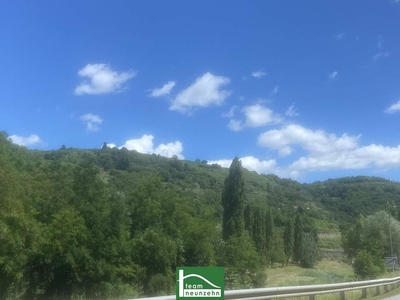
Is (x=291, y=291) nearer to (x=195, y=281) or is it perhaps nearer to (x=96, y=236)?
(x=195, y=281)

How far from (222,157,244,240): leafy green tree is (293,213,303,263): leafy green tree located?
46.0 m

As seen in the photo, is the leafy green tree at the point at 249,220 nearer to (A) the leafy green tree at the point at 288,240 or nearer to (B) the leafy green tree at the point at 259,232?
(B) the leafy green tree at the point at 259,232

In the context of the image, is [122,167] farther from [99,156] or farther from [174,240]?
[174,240]

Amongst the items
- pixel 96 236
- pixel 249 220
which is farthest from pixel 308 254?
pixel 96 236

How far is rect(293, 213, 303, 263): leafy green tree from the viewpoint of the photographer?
110 metres

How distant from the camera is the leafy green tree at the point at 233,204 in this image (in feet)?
210

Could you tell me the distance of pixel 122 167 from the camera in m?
166

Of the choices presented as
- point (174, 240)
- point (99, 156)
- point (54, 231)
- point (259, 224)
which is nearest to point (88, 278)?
point (54, 231)

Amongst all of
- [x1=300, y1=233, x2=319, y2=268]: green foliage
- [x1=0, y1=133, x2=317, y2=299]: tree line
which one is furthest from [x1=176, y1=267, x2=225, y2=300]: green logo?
[x1=300, y1=233, x2=319, y2=268]: green foliage

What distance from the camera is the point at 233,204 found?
218 feet

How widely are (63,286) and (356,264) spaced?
92.9 ft

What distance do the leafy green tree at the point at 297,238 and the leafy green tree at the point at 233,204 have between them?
151 ft

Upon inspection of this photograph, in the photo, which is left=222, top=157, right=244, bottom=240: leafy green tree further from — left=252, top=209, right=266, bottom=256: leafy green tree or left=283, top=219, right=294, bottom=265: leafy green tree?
left=283, top=219, right=294, bottom=265: leafy green tree

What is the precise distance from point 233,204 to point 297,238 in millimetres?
50227
